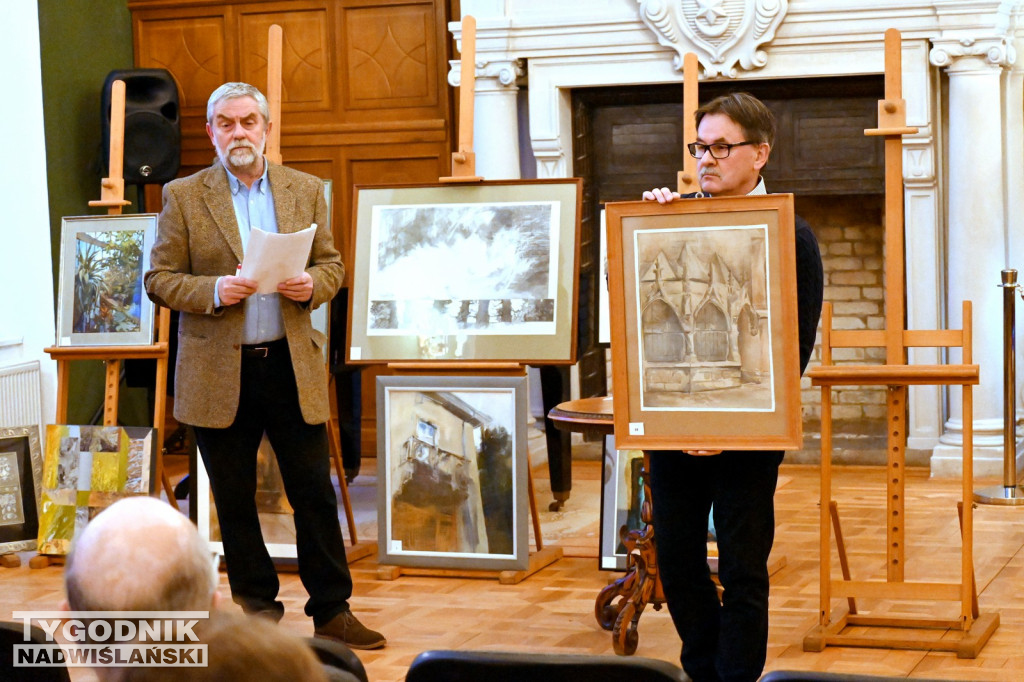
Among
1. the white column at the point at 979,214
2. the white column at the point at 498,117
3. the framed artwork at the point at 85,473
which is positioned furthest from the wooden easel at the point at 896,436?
the white column at the point at 498,117

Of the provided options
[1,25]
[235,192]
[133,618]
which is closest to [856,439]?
[235,192]

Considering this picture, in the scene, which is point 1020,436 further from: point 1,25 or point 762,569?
point 1,25

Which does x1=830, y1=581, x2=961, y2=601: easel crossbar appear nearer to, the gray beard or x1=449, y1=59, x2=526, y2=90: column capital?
the gray beard

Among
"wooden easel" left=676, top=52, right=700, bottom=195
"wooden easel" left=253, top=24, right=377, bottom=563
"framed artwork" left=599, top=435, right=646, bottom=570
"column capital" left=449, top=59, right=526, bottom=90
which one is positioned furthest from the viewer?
"column capital" left=449, top=59, right=526, bottom=90

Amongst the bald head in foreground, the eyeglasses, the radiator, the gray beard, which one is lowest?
the radiator

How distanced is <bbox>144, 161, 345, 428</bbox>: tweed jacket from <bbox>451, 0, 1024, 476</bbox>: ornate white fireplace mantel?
10.8 ft

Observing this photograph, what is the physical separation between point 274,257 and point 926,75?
4.08 metres

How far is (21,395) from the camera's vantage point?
22.3ft

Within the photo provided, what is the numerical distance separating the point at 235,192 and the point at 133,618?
259 centimetres

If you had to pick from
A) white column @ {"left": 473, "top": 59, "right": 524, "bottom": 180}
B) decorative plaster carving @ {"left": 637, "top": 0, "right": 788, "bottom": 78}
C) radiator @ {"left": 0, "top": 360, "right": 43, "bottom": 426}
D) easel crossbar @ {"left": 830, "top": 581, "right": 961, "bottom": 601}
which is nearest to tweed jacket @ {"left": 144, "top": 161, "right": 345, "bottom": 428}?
easel crossbar @ {"left": 830, "top": 581, "right": 961, "bottom": 601}

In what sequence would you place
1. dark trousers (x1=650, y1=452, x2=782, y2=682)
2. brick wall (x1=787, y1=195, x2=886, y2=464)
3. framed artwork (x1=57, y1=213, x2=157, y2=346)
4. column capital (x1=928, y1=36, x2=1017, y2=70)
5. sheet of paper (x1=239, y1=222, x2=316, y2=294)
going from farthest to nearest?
brick wall (x1=787, y1=195, x2=886, y2=464), column capital (x1=928, y1=36, x2=1017, y2=70), framed artwork (x1=57, y1=213, x2=157, y2=346), sheet of paper (x1=239, y1=222, x2=316, y2=294), dark trousers (x1=650, y1=452, x2=782, y2=682)

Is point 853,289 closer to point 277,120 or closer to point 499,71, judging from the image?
point 499,71

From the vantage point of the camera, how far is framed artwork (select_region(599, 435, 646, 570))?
4.57 m

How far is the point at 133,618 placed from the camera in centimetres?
137
